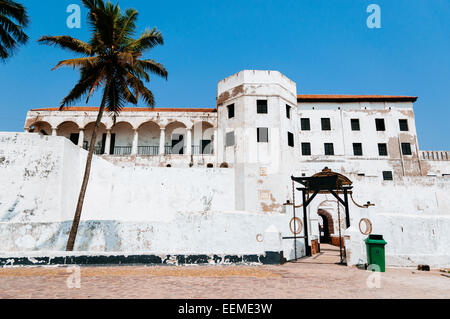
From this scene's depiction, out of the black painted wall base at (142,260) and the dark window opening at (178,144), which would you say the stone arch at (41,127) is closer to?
the dark window opening at (178,144)

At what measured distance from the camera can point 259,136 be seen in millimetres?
23875

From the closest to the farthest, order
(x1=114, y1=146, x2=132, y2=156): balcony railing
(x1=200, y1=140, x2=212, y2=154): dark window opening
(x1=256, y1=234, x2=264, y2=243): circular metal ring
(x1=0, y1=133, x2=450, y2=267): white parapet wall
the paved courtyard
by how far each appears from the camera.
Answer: the paved courtyard
(x1=0, y1=133, x2=450, y2=267): white parapet wall
(x1=256, y1=234, x2=264, y2=243): circular metal ring
(x1=200, y1=140, x2=212, y2=154): dark window opening
(x1=114, y1=146, x2=132, y2=156): balcony railing

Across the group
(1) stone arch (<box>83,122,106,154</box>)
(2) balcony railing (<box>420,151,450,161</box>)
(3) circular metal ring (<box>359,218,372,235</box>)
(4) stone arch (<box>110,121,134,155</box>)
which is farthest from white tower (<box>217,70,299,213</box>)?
(2) balcony railing (<box>420,151,450,161</box>)

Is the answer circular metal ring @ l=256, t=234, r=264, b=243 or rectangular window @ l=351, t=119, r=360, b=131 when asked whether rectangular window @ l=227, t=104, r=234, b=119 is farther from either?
rectangular window @ l=351, t=119, r=360, b=131

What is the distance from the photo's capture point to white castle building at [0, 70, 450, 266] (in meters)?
13.4

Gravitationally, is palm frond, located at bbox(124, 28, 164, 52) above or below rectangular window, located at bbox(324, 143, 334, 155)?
above

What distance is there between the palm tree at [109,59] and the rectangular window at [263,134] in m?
10.8

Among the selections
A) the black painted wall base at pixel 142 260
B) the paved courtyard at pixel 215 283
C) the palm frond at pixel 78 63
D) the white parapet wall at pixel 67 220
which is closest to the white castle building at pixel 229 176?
the white parapet wall at pixel 67 220

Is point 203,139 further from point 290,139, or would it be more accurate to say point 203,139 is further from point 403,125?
point 403,125

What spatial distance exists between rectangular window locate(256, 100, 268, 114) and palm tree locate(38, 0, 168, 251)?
11.1 m

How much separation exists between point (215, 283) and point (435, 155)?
1223 inches

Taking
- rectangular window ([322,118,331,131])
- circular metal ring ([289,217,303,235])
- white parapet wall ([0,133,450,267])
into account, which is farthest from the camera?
rectangular window ([322,118,331,131])
